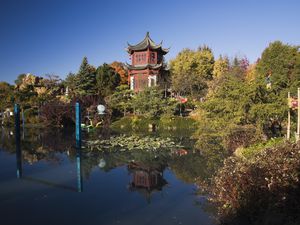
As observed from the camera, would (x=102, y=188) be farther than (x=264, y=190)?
Yes

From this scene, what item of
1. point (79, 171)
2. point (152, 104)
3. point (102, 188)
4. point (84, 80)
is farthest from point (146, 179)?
point (84, 80)

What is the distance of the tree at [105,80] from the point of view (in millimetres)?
36938

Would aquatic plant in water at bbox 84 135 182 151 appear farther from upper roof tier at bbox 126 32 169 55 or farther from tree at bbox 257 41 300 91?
upper roof tier at bbox 126 32 169 55

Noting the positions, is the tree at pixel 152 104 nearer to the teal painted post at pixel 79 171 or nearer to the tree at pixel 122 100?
the tree at pixel 122 100

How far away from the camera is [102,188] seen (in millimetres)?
8781

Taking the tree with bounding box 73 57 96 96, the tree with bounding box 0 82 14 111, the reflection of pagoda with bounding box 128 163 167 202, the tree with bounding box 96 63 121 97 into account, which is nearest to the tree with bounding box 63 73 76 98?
the tree with bounding box 73 57 96 96

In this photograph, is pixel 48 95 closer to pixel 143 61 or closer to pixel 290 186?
pixel 143 61

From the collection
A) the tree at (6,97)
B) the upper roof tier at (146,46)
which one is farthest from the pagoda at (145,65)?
the tree at (6,97)

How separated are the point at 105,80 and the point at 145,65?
19.2 ft

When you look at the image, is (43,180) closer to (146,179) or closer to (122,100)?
(146,179)

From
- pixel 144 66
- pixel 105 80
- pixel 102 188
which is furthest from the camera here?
pixel 105 80

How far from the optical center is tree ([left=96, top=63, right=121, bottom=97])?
121 feet

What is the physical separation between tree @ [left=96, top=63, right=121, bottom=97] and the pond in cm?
2228

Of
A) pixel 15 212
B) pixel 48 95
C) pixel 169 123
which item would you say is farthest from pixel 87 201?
pixel 48 95
